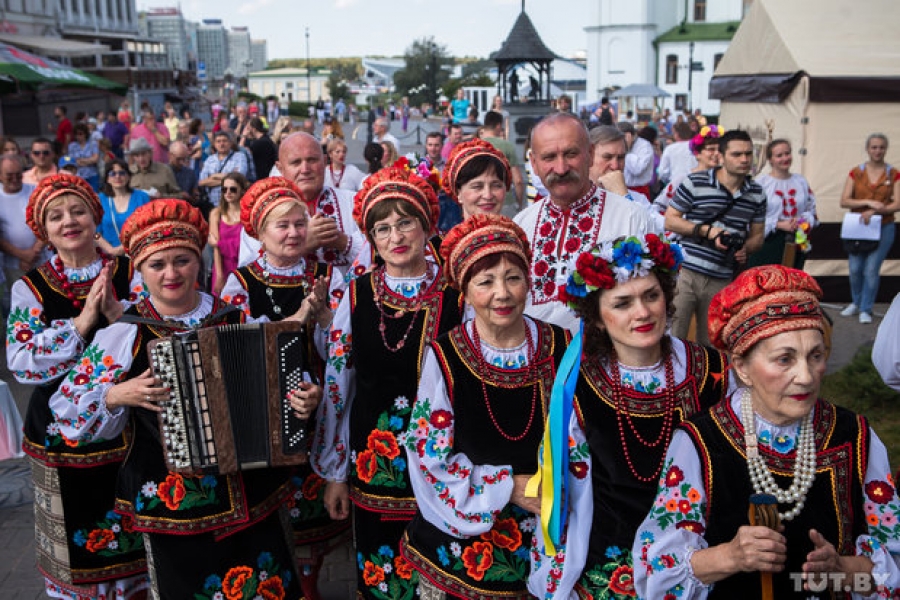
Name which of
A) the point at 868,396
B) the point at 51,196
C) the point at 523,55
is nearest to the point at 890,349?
the point at 868,396

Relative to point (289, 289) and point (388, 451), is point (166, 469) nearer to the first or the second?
point (388, 451)

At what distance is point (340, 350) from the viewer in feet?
13.5

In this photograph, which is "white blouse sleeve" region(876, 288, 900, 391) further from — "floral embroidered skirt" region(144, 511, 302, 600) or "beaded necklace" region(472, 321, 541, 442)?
"floral embroidered skirt" region(144, 511, 302, 600)

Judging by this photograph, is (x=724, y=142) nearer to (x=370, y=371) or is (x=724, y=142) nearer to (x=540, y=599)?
(x=370, y=371)

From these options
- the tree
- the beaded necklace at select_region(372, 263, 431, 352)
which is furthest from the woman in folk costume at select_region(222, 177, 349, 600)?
the tree

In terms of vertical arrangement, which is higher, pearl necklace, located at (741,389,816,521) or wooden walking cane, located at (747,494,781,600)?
pearl necklace, located at (741,389,816,521)

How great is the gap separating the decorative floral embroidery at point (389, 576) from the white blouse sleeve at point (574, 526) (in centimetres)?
100

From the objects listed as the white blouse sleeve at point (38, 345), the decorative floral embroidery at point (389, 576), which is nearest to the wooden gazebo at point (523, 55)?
the white blouse sleeve at point (38, 345)

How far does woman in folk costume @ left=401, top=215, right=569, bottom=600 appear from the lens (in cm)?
323

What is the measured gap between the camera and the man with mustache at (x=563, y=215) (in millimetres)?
4535

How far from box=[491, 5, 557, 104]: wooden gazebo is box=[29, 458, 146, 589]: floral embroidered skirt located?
63.7ft

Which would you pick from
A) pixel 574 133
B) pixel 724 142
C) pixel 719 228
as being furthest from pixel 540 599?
pixel 724 142

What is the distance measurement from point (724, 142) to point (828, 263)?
5102mm

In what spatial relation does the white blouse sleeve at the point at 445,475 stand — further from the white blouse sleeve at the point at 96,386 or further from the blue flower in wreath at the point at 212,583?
the white blouse sleeve at the point at 96,386
